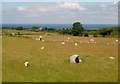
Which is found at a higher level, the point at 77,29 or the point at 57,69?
the point at 77,29

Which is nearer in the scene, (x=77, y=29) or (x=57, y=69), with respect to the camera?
(x=57, y=69)

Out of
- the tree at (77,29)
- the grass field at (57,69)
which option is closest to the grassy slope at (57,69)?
the grass field at (57,69)

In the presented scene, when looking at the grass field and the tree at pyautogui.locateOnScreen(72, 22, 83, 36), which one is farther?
the tree at pyautogui.locateOnScreen(72, 22, 83, 36)

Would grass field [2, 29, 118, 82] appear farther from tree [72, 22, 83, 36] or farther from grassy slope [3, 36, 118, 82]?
tree [72, 22, 83, 36]

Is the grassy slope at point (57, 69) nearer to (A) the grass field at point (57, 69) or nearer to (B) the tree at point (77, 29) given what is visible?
(A) the grass field at point (57, 69)

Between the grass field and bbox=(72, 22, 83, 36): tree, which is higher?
bbox=(72, 22, 83, 36): tree

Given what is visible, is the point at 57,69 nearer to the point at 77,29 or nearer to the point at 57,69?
the point at 57,69

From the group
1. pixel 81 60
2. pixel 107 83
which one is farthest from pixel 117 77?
pixel 81 60

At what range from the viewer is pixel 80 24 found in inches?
4577

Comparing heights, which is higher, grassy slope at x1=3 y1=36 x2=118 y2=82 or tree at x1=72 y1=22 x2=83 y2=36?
tree at x1=72 y1=22 x2=83 y2=36

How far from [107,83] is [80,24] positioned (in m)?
91.7

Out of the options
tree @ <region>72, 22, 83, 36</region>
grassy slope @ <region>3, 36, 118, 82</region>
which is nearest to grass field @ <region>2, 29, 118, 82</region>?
grassy slope @ <region>3, 36, 118, 82</region>

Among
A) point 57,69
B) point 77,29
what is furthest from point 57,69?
point 77,29

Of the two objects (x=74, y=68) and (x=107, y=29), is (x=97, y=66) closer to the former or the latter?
(x=74, y=68)
